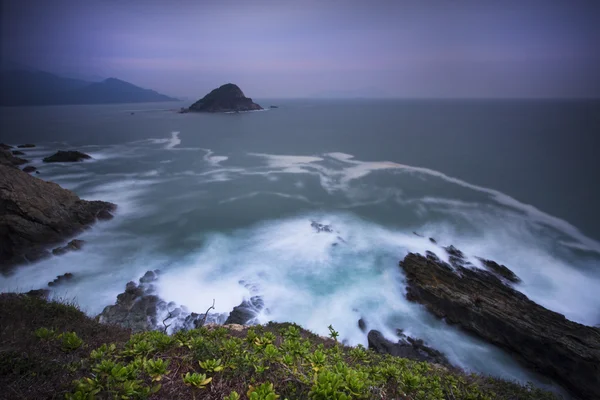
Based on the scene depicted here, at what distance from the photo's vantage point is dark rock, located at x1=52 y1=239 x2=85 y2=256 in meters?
16.1

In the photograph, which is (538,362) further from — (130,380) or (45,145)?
(45,145)

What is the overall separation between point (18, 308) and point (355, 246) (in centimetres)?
1605

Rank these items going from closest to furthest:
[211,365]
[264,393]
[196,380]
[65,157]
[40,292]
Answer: [264,393]
[196,380]
[211,365]
[40,292]
[65,157]

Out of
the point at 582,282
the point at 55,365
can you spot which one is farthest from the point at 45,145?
the point at 582,282

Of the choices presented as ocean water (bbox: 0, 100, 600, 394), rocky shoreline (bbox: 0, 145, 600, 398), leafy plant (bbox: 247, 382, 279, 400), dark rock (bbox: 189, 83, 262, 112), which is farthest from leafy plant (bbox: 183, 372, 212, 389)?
dark rock (bbox: 189, 83, 262, 112)

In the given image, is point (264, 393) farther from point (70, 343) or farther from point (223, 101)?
point (223, 101)

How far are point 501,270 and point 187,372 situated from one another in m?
17.9

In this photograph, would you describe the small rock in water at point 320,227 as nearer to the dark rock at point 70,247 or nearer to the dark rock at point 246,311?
the dark rock at point 246,311

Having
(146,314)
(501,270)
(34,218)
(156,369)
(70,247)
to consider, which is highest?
(156,369)

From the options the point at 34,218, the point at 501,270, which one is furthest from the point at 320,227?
the point at 34,218

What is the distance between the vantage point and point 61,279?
46.6ft

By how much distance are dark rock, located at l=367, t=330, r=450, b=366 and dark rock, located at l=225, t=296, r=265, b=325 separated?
521 cm

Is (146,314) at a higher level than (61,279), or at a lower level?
lower

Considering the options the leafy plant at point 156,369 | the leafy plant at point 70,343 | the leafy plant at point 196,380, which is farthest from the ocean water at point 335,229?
the leafy plant at point 196,380
